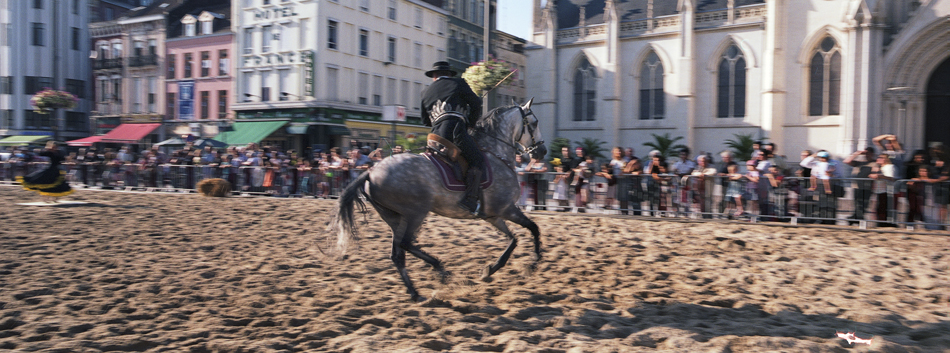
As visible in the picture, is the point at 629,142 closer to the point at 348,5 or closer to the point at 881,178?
the point at 348,5

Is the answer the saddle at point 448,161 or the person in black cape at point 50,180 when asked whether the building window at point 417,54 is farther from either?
the saddle at point 448,161

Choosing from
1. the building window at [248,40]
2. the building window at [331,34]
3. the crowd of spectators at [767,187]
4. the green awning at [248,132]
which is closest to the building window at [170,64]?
the building window at [248,40]

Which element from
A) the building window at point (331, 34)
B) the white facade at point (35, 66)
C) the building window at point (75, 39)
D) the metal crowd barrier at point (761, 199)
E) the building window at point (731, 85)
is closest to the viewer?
the metal crowd barrier at point (761, 199)

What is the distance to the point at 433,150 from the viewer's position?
7332 mm

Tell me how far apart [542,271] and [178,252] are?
517 cm

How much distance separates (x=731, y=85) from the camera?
31.9 m

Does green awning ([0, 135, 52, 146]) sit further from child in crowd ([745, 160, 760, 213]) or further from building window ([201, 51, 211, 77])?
child in crowd ([745, 160, 760, 213])

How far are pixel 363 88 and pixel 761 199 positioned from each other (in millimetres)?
30554

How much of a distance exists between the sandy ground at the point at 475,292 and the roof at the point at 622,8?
79.5 feet

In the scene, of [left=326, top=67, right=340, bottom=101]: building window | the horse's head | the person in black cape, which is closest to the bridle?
the horse's head

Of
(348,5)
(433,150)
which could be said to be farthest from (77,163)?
(433,150)

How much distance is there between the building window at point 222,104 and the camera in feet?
132

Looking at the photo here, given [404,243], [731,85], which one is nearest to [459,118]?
[404,243]

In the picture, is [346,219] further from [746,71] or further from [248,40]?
[248,40]
